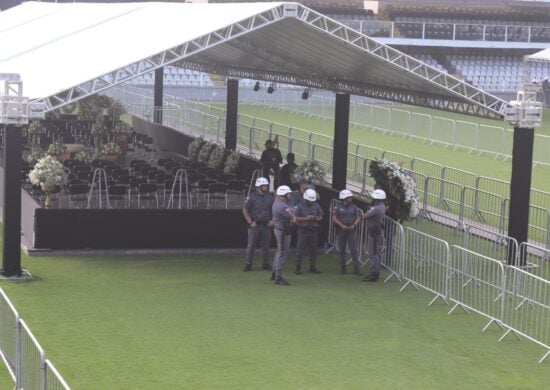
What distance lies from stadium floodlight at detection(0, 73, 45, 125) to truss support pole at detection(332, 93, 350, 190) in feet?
25.8

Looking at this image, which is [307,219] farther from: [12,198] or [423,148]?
[423,148]

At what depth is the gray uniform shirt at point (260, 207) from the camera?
746 inches

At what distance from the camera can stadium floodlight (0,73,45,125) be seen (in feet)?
56.9

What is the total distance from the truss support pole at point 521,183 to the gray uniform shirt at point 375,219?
8.56 feet

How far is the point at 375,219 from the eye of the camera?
18.5m

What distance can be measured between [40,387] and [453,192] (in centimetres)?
1749

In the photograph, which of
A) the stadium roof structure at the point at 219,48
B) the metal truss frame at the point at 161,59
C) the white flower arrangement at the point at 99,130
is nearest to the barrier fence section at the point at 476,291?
the stadium roof structure at the point at 219,48

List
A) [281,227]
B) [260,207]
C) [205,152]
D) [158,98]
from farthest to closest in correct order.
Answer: [158,98], [205,152], [260,207], [281,227]

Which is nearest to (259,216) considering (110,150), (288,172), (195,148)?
(288,172)

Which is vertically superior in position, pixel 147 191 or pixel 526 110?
pixel 526 110

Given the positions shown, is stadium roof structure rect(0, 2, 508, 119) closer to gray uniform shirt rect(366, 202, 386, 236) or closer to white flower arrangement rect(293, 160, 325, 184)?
white flower arrangement rect(293, 160, 325, 184)

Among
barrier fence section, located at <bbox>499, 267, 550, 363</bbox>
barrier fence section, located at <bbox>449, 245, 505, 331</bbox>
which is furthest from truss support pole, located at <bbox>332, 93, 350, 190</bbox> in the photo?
barrier fence section, located at <bbox>499, 267, 550, 363</bbox>

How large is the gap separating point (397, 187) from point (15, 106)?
632 cm

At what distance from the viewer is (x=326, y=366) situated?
13570mm
